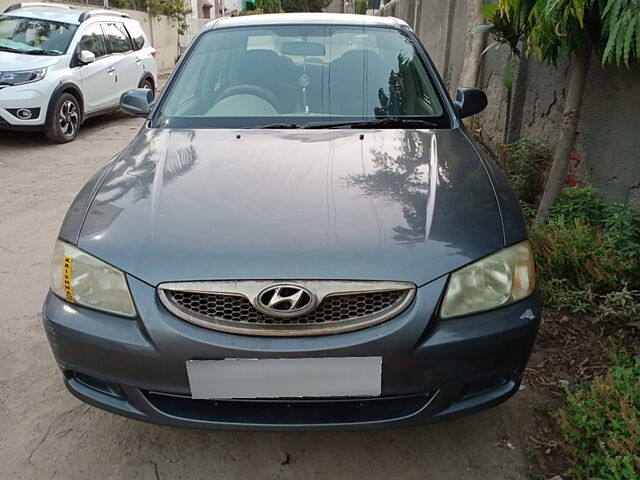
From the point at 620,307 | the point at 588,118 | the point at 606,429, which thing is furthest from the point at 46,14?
the point at 606,429

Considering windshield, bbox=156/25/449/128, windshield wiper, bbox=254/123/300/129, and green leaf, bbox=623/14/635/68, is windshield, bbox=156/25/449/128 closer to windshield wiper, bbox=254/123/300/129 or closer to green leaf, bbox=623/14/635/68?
windshield wiper, bbox=254/123/300/129

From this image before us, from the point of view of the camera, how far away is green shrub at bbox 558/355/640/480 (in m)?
1.71

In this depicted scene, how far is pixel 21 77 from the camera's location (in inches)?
246

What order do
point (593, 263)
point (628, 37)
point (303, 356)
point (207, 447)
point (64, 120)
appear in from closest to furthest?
point (303, 356)
point (207, 447)
point (628, 37)
point (593, 263)
point (64, 120)

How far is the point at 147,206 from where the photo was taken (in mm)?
1912

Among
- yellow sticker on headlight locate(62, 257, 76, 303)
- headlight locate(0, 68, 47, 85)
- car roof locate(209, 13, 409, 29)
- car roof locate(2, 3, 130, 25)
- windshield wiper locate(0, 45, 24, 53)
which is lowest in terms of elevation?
headlight locate(0, 68, 47, 85)

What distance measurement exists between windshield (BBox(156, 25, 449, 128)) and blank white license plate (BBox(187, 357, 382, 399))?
1.38 meters

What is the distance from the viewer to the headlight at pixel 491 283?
65.4 inches

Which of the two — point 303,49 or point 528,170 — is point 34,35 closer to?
point 303,49

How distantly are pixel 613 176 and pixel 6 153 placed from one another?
20.5 feet

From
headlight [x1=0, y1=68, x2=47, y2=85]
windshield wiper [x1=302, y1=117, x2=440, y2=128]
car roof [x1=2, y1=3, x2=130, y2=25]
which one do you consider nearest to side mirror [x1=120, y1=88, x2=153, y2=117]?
windshield wiper [x1=302, y1=117, x2=440, y2=128]

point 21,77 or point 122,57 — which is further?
point 122,57

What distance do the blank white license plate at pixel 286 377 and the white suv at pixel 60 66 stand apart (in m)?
5.78

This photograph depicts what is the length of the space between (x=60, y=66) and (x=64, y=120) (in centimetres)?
65
